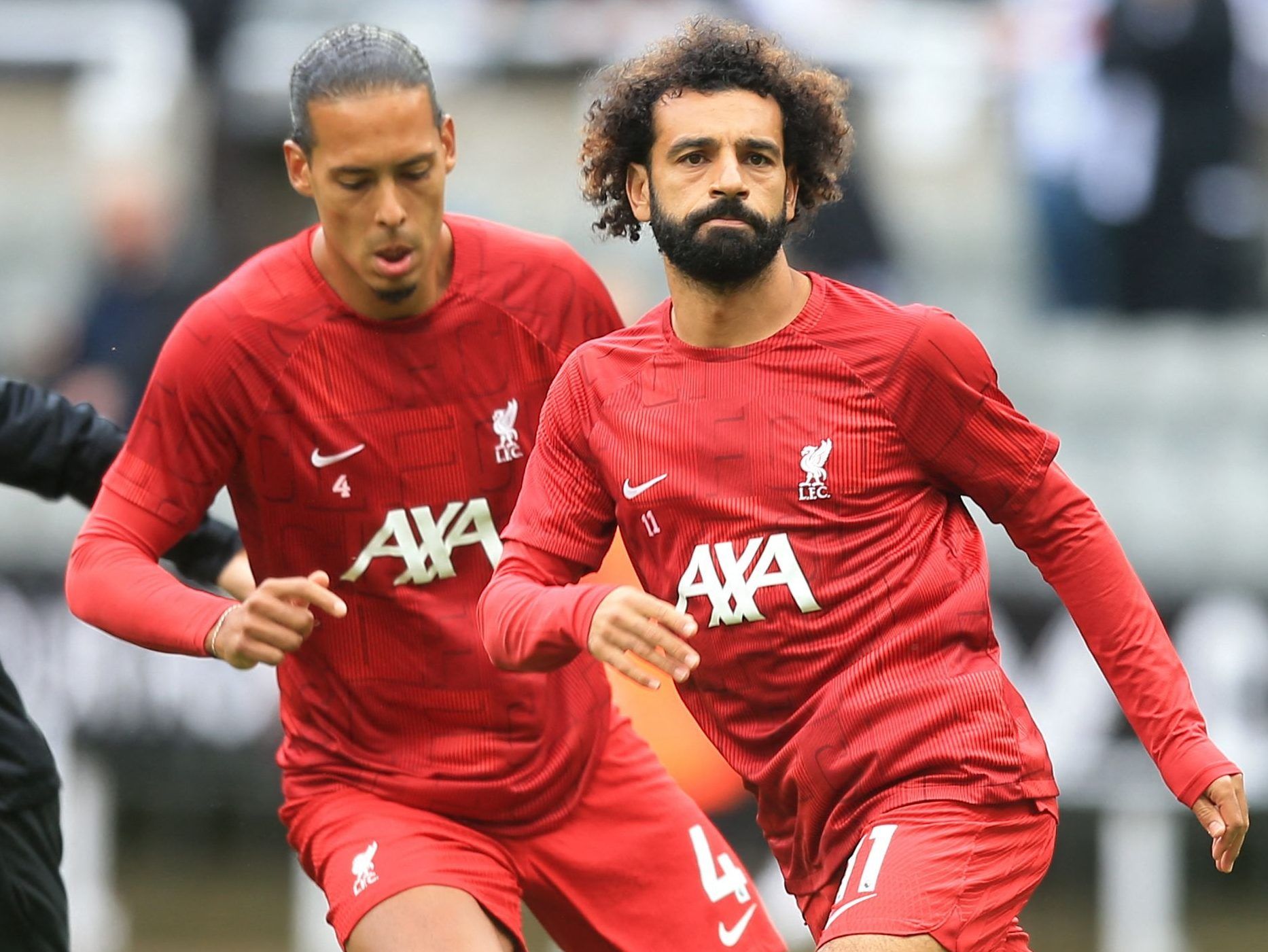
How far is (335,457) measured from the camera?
4.81 meters

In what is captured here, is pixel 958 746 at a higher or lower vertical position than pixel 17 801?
higher

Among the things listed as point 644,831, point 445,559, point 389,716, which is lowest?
point 644,831

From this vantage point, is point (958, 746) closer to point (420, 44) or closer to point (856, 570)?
point (856, 570)

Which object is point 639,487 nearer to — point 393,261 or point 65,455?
point 393,261

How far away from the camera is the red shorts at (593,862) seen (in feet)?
15.5

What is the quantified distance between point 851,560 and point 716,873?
121cm

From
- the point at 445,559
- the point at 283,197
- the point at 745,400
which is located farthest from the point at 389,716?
the point at 283,197

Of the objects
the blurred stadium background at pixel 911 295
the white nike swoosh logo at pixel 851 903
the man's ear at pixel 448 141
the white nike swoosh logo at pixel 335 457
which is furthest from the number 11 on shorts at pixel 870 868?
the blurred stadium background at pixel 911 295

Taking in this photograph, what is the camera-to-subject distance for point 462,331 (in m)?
4.85

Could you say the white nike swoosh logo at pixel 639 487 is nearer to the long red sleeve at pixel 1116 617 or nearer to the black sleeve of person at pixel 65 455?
the long red sleeve at pixel 1116 617

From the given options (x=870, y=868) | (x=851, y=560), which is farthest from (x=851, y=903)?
(x=851, y=560)

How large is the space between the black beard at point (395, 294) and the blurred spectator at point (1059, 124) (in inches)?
245

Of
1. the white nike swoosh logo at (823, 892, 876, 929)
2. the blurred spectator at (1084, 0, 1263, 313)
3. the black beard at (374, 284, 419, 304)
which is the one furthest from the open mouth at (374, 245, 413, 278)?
the blurred spectator at (1084, 0, 1263, 313)

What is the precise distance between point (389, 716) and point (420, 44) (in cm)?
→ 757
